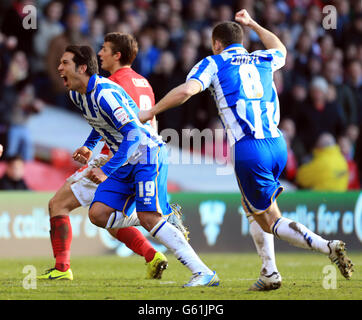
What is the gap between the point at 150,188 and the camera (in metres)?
6.52

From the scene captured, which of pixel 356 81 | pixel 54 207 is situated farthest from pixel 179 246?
pixel 356 81

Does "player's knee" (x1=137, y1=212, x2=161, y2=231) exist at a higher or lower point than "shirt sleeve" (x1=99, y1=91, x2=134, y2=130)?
lower

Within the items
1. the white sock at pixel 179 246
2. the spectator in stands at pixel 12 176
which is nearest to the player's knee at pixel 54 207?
the white sock at pixel 179 246

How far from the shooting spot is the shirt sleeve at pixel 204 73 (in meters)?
6.12

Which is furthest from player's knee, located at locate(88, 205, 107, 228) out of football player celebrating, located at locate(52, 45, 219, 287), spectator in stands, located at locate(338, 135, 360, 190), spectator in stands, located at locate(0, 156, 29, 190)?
spectator in stands, located at locate(338, 135, 360, 190)

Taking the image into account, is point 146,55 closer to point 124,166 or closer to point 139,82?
point 139,82

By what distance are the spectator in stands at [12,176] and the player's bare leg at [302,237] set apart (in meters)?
5.60

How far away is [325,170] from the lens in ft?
43.8

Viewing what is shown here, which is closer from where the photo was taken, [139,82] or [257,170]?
[257,170]

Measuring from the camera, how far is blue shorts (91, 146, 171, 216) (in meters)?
6.50

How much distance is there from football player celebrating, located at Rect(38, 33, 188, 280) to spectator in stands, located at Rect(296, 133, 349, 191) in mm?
6257

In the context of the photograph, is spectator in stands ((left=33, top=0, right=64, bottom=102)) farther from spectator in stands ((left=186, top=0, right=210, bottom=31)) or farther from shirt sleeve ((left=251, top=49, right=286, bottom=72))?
shirt sleeve ((left=251, top=49, right=286, bottom=72))

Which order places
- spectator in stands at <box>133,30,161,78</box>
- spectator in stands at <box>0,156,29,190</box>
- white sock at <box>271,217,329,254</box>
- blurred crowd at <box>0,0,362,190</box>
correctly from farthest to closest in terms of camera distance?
spectator in stands at <box>133,30,161,78</box> < blurred crowd at <box>0,0,362,190</box> < spectator in stands at <box>0,156,29,190</box> < white sock at <box>271,217,329,254</box>

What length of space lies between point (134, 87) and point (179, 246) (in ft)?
6.20
